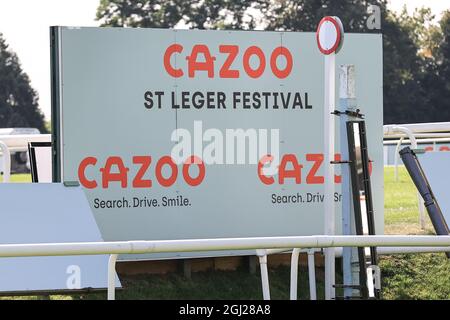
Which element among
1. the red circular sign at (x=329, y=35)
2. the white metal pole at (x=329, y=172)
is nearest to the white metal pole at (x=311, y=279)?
the white metal pole at (x=329, y=172)

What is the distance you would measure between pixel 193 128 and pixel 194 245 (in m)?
4.20

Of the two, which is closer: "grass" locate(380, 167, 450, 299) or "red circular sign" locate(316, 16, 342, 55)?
"red circular sign" locate(316, 16, 342, 55)

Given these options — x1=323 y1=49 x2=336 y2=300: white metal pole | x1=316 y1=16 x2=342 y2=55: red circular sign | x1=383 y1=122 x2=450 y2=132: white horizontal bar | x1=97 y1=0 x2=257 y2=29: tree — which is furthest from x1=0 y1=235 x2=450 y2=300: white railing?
x1=97 y1=0 x2=257 y2=29: tree

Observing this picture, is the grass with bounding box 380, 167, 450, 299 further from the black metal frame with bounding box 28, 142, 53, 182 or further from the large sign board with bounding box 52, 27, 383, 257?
the black metal frame with bounding box 28, 142, 53, 182

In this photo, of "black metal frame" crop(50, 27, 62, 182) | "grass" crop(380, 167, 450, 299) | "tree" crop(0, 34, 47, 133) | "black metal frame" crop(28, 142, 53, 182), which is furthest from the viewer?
"tree" crop(0, 34, 47, 133)

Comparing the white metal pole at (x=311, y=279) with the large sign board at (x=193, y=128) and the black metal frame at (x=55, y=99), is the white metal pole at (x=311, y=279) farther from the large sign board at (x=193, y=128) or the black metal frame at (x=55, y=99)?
the black metal frame at (x=55, y=99)

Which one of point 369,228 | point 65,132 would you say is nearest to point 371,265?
point 369,228

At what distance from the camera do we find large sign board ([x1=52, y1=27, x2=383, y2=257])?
31.6 ft

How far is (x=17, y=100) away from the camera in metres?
65.4

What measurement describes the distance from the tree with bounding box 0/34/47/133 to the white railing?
192 feet

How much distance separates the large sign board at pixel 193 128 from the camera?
963 cm

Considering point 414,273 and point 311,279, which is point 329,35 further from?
point 414,273

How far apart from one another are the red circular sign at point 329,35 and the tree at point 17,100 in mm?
56218

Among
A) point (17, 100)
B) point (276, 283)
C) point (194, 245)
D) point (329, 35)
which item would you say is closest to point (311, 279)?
point (329, 35)
